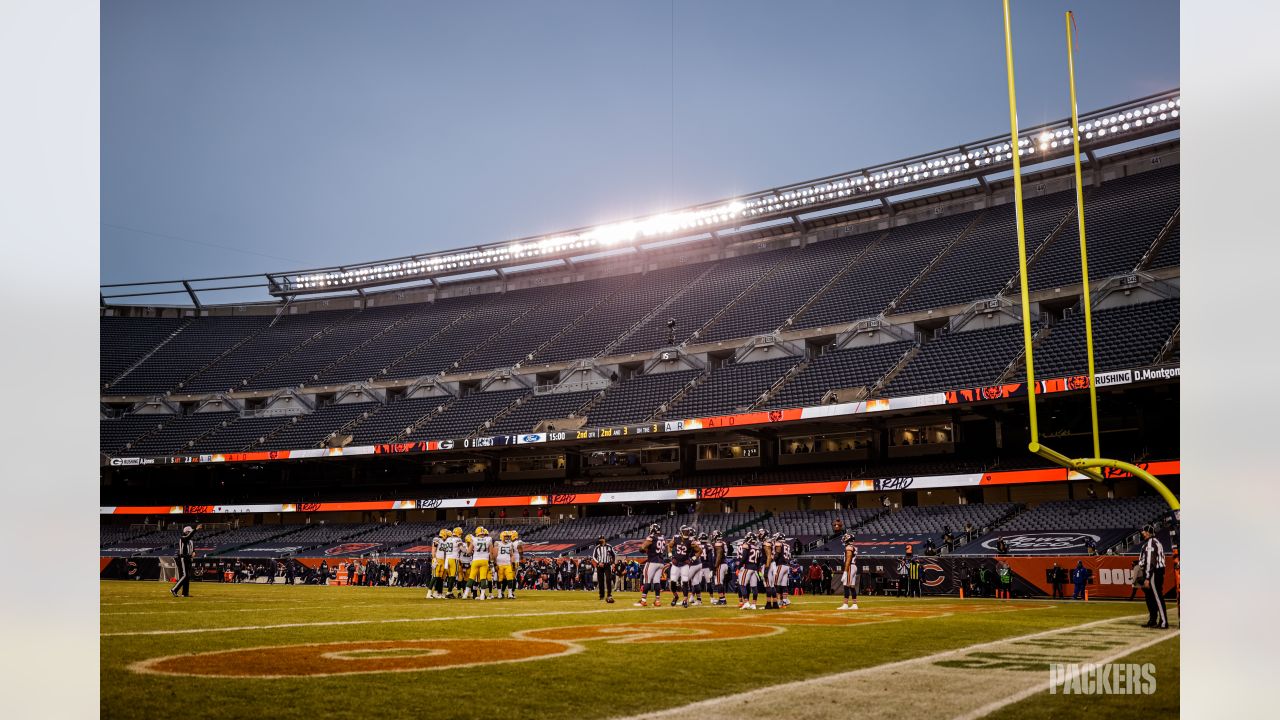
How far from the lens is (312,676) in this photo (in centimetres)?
580

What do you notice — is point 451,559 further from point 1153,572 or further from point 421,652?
point 1153,572

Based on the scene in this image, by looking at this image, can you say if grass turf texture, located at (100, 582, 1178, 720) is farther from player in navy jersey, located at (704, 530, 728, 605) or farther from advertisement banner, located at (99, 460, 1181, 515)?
advertisement banner, located at (99, 460, 1181, 515)

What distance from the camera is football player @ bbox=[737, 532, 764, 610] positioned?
48.0ft

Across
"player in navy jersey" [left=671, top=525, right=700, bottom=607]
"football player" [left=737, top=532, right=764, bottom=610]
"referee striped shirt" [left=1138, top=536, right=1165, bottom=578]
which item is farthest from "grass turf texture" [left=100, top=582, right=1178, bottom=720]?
"player in navy jersey" [left=671, top=525, right=700, bottom=607]

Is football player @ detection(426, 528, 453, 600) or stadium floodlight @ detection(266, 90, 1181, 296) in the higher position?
stadium floodlight @ detection(266, 90, 1181, 296)

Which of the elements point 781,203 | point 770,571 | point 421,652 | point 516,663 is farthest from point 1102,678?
point 781,203

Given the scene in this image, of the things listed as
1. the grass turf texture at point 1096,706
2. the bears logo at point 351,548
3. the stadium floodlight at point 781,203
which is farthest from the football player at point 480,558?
the stadium floodlight at point 781,203

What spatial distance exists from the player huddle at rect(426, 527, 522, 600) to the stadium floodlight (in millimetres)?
24061

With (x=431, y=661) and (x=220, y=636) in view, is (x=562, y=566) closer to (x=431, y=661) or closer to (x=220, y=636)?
(x=220, y=636)

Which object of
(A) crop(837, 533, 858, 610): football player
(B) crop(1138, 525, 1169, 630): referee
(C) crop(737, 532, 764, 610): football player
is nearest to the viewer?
(B) crop(1138, 525, 1169, 630): referee

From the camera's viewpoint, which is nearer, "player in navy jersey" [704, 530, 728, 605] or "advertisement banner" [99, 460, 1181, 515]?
"player in navy jersey" [704, 530, 728, 605]

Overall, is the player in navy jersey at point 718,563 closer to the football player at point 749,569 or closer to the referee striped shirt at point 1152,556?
the football player at point 749,569

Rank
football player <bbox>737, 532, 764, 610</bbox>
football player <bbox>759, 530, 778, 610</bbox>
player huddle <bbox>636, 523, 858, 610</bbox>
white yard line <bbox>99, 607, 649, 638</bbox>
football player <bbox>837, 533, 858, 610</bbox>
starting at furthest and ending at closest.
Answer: football player <bbox>737, 532, 764, 610</bbox>
player huddle <bbox>636, 523, 858, 610</bbox>
football player <bbox>759, 530, 778, 610</bbox>
football player <bbox>837, 533, 858, 610</bbox>
white yard line <bbox>99, 607, 649, 638</bbox>

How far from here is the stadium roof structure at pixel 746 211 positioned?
32062 mm
